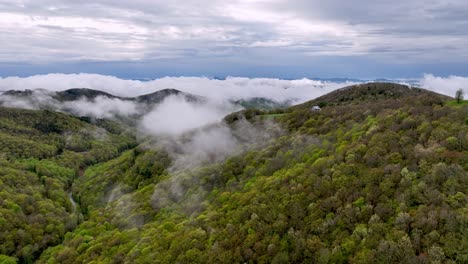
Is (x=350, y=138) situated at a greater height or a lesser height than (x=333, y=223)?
greater

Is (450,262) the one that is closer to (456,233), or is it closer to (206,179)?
(456,233)

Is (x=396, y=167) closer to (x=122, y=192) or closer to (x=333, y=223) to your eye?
(x=333, y=223)

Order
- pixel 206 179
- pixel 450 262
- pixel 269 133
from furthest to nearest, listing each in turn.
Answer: pixel 269 133, pixel 206 179, pixel 450 262

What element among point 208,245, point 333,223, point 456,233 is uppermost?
point 456,233

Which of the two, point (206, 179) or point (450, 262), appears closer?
point (450, 262)

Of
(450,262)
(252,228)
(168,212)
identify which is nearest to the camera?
(450,262)

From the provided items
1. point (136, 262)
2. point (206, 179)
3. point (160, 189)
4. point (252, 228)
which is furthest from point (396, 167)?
point (160, 189)
